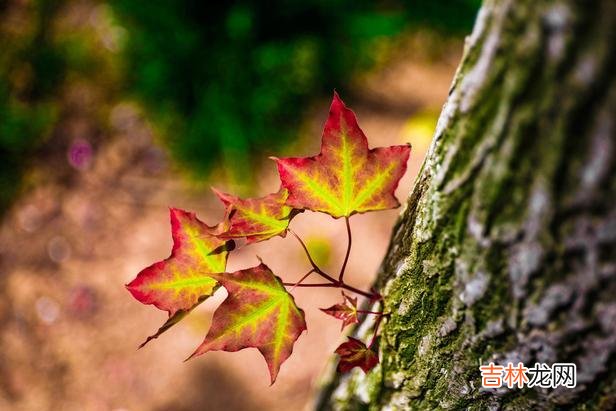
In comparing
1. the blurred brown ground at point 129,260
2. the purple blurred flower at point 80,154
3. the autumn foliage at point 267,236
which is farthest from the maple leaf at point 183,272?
the purple blurred flower at point 80,154

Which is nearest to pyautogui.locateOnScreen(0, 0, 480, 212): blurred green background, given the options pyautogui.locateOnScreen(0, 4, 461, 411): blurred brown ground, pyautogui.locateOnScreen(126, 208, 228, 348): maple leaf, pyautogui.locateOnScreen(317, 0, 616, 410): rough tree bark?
pyautogui.locateOnScreen(0, 4, 461, 411): blurred brown ground

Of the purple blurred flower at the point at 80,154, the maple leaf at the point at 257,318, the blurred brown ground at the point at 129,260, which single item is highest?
the maple leaf at the point at 257,318

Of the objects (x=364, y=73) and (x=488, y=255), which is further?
(x=364, y=73)

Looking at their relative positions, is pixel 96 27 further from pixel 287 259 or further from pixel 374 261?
pixel 374 261

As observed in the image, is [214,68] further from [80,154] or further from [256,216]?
[256,216]

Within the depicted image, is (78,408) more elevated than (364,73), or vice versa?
(364,73)

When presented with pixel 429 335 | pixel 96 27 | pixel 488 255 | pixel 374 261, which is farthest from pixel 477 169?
pixel 96 27
